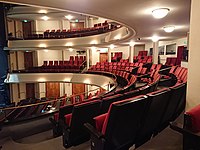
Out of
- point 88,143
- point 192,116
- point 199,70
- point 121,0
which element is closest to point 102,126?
point 88,143

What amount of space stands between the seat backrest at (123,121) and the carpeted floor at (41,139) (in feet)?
0.76

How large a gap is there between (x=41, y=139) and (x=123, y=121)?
250 centimetres

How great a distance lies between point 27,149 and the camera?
9.39ft

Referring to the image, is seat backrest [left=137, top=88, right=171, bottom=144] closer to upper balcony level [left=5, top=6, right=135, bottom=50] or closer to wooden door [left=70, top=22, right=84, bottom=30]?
upper balcony level [left=5, top=6, right=135, bottom=50]

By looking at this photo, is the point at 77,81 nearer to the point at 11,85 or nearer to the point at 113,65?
the point at 113,65

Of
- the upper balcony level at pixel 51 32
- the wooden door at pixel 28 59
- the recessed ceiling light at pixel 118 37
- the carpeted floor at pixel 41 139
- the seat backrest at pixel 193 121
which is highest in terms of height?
the upper balcony level at pixel 51 32

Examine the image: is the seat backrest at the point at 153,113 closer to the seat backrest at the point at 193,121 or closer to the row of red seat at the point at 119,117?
the row of red seat at the point at 119,117

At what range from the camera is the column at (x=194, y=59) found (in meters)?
2.04

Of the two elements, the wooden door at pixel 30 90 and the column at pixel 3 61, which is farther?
the wooden door at pixel 30 90

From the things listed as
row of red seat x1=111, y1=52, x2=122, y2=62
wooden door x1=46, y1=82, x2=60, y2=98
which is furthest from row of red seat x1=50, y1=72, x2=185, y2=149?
wooden door x1=46, y1=82, x2=60, y2=98

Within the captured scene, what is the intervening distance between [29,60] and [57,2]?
1311cm

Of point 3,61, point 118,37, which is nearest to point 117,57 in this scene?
point 118,37

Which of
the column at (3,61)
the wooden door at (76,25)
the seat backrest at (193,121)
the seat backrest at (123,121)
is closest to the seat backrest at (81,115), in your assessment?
the seat backrest at (123,121)

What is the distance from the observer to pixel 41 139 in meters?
3.55
